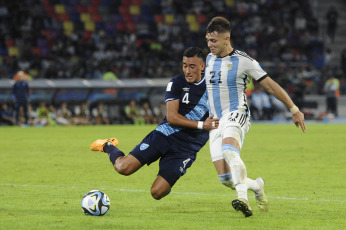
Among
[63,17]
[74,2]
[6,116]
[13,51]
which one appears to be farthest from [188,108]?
[74,2]

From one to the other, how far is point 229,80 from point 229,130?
570 mm

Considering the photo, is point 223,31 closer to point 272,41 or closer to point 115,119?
point 115,119

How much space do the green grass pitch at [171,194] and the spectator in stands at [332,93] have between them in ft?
52.9

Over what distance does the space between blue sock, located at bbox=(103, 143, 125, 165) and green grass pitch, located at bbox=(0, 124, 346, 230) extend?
57 cm

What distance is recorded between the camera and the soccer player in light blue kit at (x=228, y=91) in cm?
772

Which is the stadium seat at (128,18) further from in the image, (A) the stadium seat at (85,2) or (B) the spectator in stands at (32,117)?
(B) the spectator in stands at (32,117)

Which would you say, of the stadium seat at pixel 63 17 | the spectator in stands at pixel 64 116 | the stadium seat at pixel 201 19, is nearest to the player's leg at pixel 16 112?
the spectator in stands at pixel 64 116

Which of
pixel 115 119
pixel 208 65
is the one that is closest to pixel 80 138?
pixel 115 119

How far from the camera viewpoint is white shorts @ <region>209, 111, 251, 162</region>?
7.75 metres

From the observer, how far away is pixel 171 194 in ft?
32.0

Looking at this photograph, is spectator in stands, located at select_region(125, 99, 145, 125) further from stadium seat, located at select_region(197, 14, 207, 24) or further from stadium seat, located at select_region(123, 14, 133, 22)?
stadium seat, located at select_region(197, 14, 207, 24)

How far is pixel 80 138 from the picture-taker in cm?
2148

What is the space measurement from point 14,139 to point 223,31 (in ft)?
45.8

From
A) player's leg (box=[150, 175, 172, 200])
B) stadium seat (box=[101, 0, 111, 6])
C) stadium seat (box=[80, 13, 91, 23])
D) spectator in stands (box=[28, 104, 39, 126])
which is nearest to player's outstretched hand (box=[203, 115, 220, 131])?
player's leg (box=[150, 175, 172, 200])
